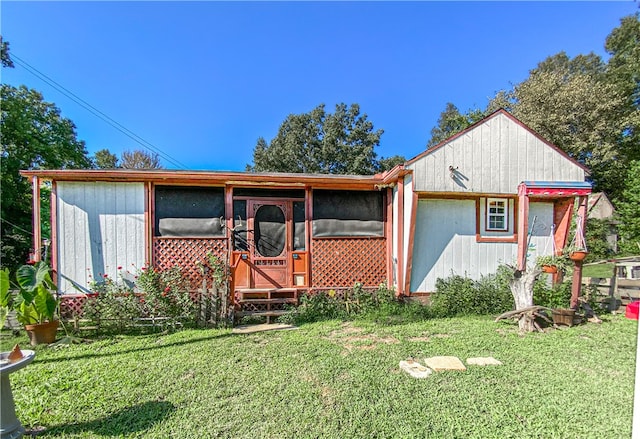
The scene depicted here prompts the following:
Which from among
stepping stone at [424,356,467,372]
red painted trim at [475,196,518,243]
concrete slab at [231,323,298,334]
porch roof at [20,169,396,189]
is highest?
porch roof at [20,169,396,189]

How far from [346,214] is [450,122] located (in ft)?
76.1

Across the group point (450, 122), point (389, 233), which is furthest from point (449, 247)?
point (450, 122)

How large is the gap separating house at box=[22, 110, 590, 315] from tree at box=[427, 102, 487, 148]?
1500cm

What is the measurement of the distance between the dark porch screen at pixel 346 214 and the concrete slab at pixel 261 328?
2.11 meters

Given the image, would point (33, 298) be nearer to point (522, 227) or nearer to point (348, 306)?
point (348, 306)

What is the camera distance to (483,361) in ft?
12.9

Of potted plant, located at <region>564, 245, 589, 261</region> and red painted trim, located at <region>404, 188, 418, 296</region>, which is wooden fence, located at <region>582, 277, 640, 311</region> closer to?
potted plant, located at <region>564, 245, 589, 261</region>

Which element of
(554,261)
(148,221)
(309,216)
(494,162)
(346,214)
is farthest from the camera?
(346,214)

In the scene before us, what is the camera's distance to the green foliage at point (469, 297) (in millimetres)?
6281

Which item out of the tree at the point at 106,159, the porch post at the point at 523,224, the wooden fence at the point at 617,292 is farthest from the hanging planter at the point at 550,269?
the tree at the point at 106,159

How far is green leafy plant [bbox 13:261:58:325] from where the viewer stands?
14.9ft

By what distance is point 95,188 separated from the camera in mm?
5969

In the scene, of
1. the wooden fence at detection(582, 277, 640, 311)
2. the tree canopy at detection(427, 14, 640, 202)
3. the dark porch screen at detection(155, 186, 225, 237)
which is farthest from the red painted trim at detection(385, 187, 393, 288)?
the tree canopy at detection(427, 14, 640, 202)

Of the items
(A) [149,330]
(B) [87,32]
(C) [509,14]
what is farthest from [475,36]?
(A) [149,330]
